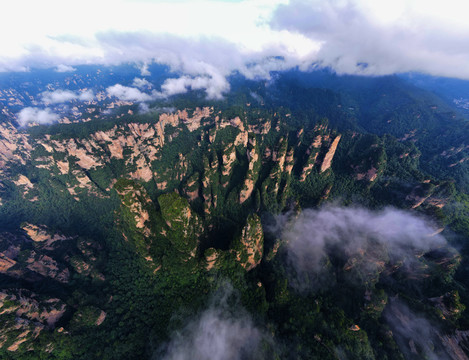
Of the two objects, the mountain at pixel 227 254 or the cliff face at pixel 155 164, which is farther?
the cliff face at pixel 155 164

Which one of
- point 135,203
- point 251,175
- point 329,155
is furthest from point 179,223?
point 329,155

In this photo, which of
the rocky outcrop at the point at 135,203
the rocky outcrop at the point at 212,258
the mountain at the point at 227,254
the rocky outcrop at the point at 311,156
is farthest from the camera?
the rocky outcrop at the point at 311,156

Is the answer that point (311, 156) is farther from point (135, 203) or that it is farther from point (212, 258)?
point (135, 203)

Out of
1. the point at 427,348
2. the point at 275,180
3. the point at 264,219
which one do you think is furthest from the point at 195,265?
the point at 427,348

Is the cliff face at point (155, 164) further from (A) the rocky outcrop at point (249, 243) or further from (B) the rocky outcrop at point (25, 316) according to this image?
(B) the rocky outcrop at point (25, 316)

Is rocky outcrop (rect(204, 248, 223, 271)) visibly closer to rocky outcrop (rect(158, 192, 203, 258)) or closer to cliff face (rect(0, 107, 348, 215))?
rocky outcrop (rect(158, 192, 203, 258))

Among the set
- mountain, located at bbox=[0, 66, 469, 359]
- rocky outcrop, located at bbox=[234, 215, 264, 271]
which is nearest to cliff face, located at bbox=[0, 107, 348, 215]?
mountain, located at bbox=[0, 66, 469, 359]

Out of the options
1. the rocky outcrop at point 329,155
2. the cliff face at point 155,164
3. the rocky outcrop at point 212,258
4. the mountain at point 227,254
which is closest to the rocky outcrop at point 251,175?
the cliff face at point 155,164

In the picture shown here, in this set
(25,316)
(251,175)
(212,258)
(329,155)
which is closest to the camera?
(25,316)

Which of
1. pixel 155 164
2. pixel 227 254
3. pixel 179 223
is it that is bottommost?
pixel 155 164
